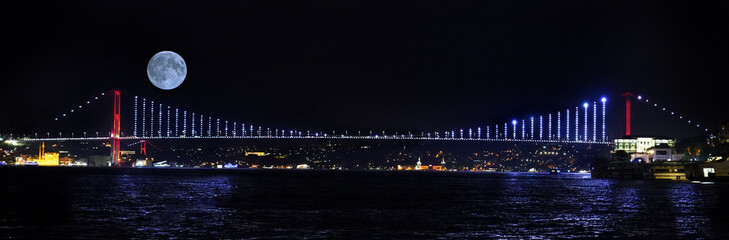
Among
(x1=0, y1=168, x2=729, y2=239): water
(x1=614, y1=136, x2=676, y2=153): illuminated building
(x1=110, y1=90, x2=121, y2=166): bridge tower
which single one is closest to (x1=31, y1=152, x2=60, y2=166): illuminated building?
(x1=110, y1=90, x2=121, y2=166): bridge tower

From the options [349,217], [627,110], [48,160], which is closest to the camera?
[349,217]

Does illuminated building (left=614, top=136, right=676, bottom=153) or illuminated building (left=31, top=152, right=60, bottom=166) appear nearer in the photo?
illuminated building (left=614, top=136, right=676, bottom=153)

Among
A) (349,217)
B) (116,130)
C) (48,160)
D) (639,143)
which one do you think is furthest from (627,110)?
(48,160)

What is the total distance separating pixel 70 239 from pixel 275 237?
504 centimetres

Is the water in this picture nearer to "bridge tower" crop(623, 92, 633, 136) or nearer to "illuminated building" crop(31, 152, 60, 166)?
"bridge tower" crop(623, 92, 633, 136)

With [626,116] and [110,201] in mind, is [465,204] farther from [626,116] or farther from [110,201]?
[626,116]

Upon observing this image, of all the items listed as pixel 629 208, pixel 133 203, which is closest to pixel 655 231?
pixel 629 208

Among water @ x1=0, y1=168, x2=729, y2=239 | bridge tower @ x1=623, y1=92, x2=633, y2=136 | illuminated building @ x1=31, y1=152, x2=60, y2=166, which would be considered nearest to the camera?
water @ x1=0, y1=168, x2=729, y2=239

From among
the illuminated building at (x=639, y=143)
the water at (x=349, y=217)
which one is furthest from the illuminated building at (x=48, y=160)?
the water at (x=349, y=217)

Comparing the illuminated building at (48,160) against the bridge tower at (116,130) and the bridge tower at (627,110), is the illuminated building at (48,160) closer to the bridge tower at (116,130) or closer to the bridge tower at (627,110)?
the bridge tower at (116,130)

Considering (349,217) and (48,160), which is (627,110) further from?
(48,160)

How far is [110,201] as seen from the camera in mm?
35625

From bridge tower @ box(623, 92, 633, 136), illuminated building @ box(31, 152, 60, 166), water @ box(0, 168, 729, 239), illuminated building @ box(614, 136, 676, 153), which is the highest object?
bridge tower @ box(623, 92, 633, 136)

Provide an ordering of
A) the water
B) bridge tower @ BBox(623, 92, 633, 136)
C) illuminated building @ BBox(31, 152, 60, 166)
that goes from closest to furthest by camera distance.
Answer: the water → bridge tower @ BBox(623, 92, 633, 136) → illuminated building @ BBox(31, 152, 60, 166)
